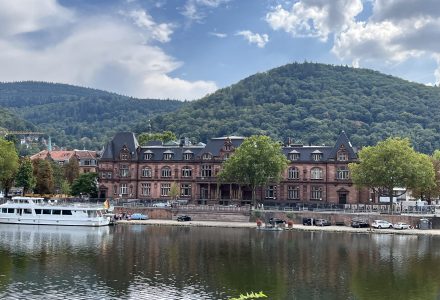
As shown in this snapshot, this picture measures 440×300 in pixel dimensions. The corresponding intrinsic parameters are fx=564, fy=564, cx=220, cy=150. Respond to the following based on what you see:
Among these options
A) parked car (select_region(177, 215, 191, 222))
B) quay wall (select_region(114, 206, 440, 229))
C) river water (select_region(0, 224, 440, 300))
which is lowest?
river water (select_region(0, 224, 440, 300))

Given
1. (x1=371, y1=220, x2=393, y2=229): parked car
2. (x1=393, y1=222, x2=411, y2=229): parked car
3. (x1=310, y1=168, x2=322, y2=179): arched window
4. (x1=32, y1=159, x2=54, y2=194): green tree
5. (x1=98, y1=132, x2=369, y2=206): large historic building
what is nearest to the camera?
(x1=393, y1=222, x2=411, y2=229): parked car

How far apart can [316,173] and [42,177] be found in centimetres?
A: 6607

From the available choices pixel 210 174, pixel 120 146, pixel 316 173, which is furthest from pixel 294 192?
pixel 120 146

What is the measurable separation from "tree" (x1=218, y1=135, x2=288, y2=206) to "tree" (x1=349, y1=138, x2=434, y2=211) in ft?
52.8

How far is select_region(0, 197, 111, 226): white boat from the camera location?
103m

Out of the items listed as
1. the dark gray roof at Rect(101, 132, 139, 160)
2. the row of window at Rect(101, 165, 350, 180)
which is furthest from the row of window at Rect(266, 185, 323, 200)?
the dark gray roof at Rect(101, 132, 139, 160)

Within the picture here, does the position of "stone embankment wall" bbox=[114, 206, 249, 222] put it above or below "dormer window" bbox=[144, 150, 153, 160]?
below

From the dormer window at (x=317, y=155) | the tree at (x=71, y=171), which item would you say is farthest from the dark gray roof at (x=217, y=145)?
the tree at (x=71, y=171)

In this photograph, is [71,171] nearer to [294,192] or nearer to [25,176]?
[25,176]

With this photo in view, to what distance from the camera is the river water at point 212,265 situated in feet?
159

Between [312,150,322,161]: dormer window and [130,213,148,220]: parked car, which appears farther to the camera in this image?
[312,150,322,161]: dormer window

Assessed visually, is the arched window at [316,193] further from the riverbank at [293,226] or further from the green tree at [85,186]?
the green tree at [85,186]

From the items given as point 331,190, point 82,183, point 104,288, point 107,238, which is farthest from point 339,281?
point 82,183

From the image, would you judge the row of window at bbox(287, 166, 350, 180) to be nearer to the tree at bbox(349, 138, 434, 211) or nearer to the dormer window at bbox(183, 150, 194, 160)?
the tree at bbox(349, 138, 434, 211)
